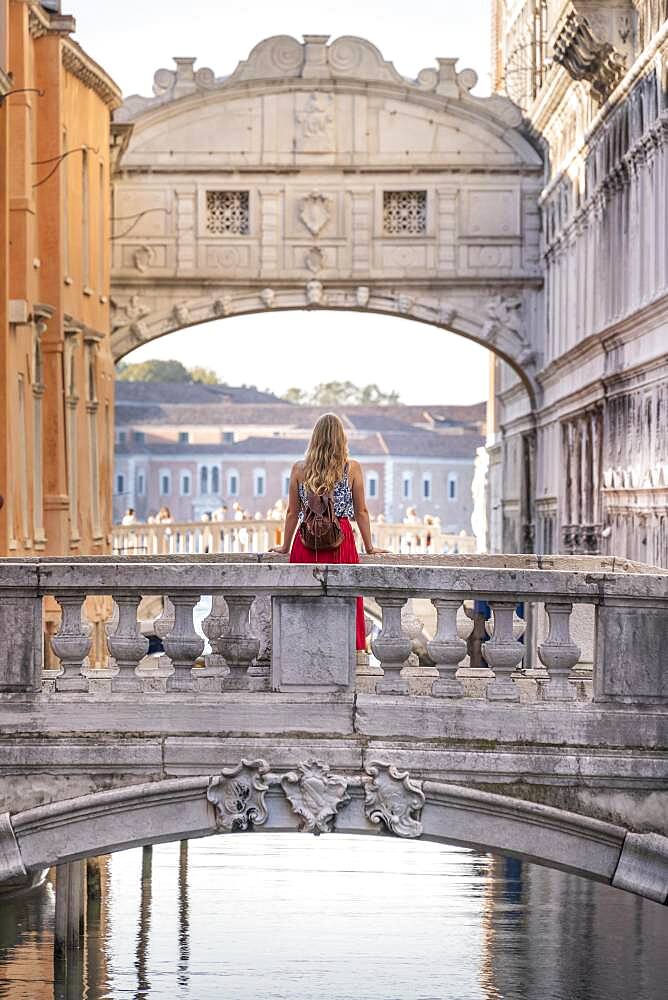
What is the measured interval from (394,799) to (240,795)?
617 millimetres

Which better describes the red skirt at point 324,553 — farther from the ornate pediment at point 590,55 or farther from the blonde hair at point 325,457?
Result: the ornate pediment at point 590,55

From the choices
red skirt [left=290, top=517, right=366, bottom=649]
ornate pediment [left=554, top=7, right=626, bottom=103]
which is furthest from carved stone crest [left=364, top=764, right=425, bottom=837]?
ornate pediment [left=554, top=7, right=626, bottom=103]

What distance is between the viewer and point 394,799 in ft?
29.3

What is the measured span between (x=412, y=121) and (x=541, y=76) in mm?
3621

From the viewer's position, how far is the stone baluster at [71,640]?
911 centimetres

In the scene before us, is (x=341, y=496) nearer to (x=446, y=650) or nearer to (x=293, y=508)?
(x=293, y=508)

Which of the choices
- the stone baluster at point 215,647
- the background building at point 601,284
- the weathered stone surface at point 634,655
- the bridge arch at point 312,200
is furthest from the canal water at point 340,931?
the bridge arch at point 312,200

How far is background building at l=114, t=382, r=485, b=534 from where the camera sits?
91438 mm

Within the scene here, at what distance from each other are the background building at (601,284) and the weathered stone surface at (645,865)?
12.9m

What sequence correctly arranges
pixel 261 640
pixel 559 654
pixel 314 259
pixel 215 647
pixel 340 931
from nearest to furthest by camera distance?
1. pixel 559 654
2. pixel 215 647
3. pixel 261 640
4. pixel 340 931
5. pixel 314 259

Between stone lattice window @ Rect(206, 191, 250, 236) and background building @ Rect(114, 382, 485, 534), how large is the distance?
5579cm

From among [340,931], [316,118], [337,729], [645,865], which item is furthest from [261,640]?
[316,118]

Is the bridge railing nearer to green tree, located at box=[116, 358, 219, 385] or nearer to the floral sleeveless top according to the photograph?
the floral sleeveless top

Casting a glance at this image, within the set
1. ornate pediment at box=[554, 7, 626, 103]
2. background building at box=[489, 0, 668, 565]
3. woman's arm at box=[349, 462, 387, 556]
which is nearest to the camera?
woman's arm at box=[349, 462, 387, 556]
